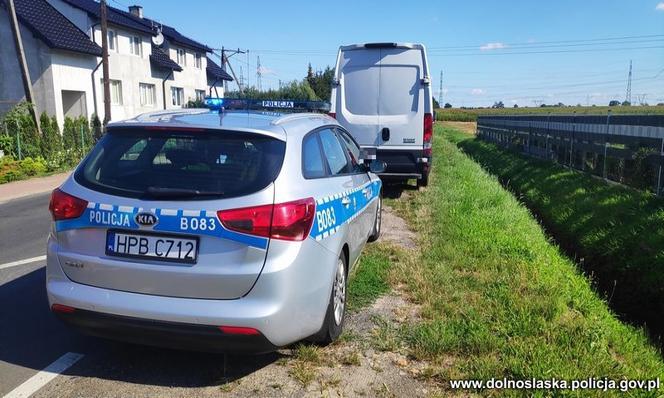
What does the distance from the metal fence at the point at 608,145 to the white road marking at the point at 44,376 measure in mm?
7879

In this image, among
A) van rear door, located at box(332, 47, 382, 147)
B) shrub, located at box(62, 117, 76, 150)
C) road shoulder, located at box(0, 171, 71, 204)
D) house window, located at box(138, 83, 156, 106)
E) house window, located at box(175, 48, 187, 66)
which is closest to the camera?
van rear door, located at box(332, 47, 382, 147)

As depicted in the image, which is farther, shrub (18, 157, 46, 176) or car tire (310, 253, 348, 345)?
shrub (18, 157, 46, 176)

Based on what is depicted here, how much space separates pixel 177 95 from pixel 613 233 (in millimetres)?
35206

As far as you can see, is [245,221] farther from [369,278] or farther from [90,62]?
[90,62]

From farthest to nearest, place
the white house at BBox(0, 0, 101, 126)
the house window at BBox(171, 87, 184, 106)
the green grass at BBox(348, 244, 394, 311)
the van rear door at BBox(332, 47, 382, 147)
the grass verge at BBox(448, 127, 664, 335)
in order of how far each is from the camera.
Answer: the house window at BBox(171, 87, 184, 106) → the white house at BBox(0, 0, 101, 126) → the van rear door at BBox(332, 47, 382, 147) → the grass verge at BBox(448, 127, 664, 335) → the green grass at BBox(348, 244, 394, 311)

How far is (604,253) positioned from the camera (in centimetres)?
679

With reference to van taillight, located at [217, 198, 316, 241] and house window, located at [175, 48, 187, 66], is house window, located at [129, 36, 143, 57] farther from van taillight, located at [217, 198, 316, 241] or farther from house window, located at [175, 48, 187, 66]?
van taillight, located at [217, 198, 316, 241]

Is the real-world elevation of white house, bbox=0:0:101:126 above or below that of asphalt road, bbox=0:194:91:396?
above

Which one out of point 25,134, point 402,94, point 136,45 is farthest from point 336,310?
point 136,45

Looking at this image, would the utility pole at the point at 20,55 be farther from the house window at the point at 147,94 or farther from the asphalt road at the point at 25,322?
the house window at the point at 147,94

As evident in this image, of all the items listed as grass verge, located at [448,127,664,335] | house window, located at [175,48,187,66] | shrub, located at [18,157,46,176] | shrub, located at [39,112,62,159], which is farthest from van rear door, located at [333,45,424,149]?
house window, located at [175,48,187,66]

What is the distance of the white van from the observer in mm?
9477

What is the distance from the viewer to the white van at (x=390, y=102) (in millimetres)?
9477

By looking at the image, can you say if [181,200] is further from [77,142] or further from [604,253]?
[77,142]
